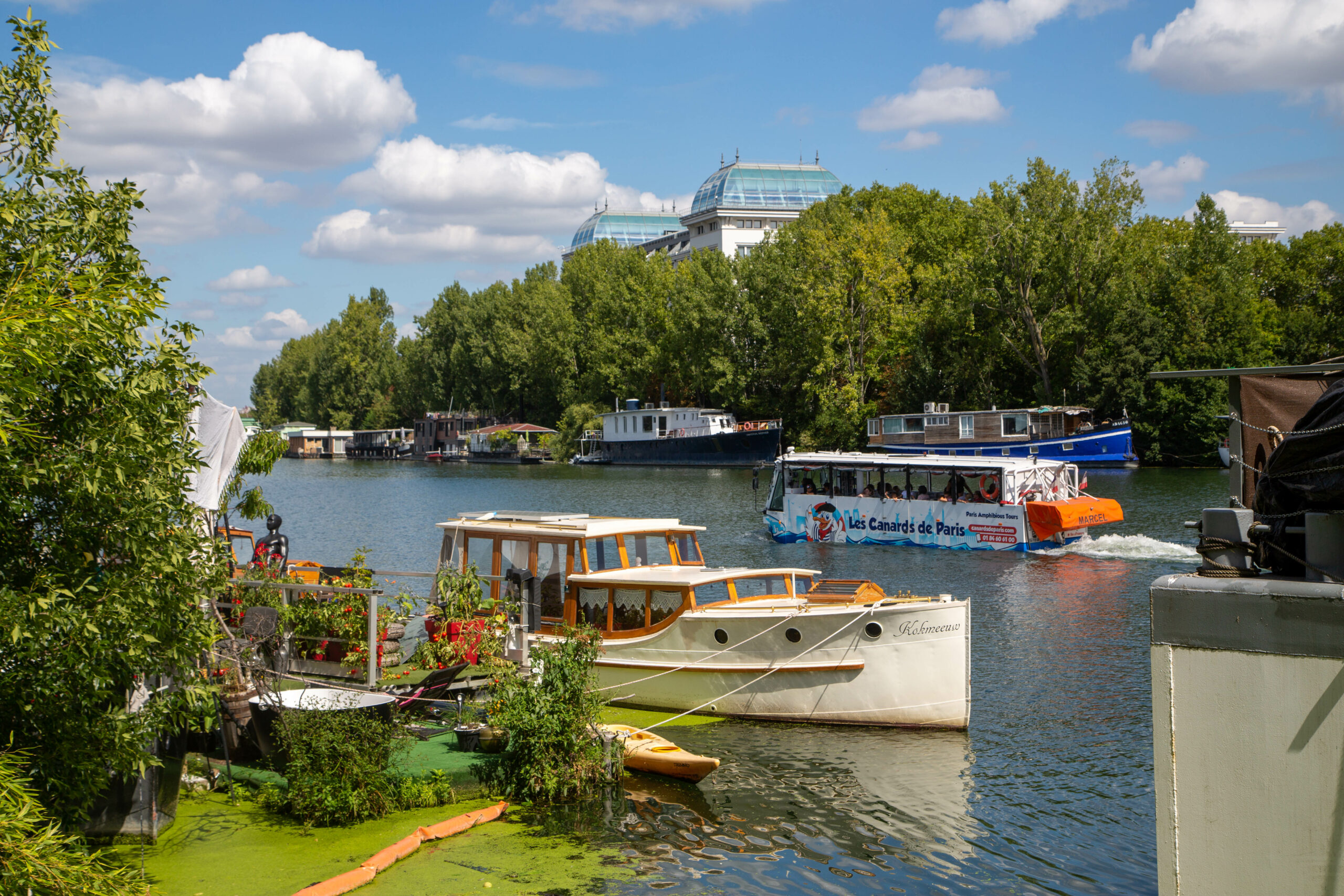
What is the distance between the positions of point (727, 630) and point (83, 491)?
10.1 meters

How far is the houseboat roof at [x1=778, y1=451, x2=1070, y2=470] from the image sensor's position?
33.5m

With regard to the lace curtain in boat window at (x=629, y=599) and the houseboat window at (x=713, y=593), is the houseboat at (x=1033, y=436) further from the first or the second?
the lace curtain in boat window at (x=629, y=599)

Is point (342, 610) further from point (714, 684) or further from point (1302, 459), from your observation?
point (1302, 459)

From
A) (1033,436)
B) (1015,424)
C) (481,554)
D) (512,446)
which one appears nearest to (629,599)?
(481,554)

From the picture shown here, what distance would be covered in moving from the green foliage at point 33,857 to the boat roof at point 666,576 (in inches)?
391

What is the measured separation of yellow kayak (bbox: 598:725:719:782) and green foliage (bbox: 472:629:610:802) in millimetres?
688

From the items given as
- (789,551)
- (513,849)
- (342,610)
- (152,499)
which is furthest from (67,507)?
(789,551)

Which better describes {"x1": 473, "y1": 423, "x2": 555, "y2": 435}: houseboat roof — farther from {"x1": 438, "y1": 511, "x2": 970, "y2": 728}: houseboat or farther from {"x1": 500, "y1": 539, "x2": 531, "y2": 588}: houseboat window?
{"x1": 438, "y1": 511, "x2": 970, "y2": 728}: houseboat

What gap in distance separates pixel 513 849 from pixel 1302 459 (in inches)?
301

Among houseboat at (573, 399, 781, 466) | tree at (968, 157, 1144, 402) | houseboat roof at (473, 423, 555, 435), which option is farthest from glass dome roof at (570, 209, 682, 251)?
tree at (968, 157, 1144, 402)

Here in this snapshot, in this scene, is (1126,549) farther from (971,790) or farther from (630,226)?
(630,226)

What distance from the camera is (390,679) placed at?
14.1m

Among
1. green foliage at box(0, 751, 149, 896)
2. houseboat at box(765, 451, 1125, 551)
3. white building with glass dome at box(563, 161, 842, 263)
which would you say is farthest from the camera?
white building with glass dome at box(563, 161, 842, 263)

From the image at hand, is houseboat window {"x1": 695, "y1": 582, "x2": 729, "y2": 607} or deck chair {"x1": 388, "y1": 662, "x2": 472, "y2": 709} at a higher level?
houseboat window {"x1": 695, "y1": 582, "x2": 729, "y2": 607}
